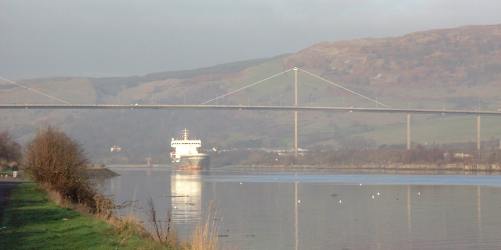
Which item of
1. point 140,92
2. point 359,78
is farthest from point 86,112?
point 359,78

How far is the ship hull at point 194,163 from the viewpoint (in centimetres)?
9375

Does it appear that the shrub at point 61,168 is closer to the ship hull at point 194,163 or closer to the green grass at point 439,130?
the ship hull at point 194,163

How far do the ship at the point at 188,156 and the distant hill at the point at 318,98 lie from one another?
1248 centimetres

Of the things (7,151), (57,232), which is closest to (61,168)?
(57,232)

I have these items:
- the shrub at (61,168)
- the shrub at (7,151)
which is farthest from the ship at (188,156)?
the shrub at (61,168)

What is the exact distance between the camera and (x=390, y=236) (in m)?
17.8

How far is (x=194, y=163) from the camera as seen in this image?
94.8m

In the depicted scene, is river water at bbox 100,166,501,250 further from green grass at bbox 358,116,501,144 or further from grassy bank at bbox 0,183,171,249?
green grass at bbox 358,116,501,144

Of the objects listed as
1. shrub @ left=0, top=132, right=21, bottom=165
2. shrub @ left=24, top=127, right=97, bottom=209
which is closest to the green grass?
shrub @ left=0, top=132, right=21, bottom=165

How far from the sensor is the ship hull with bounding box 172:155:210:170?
93.8 meters

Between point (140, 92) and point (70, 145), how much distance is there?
147 metres

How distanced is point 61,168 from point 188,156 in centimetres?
7648

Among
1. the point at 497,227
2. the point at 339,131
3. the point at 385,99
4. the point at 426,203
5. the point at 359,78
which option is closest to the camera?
the point at 497,227

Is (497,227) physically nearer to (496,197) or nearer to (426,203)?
(426,203)
